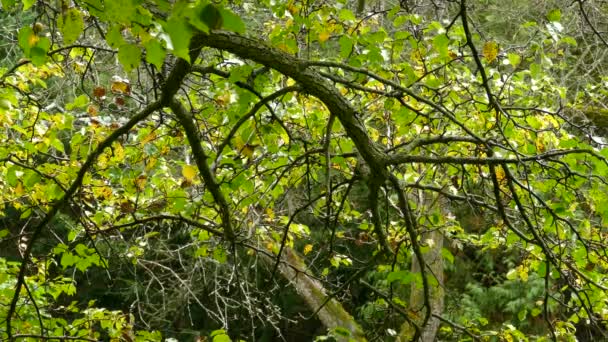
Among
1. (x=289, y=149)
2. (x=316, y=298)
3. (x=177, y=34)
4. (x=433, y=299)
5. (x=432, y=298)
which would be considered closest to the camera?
(x=177, y=34)

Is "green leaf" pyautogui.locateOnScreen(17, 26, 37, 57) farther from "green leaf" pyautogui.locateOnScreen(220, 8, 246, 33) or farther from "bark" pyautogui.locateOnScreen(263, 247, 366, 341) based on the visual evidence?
"bark" pyautogui.locateOnScreen(263, 247, 366, 341)

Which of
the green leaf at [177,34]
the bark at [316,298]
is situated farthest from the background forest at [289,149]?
the bark at [316,298]

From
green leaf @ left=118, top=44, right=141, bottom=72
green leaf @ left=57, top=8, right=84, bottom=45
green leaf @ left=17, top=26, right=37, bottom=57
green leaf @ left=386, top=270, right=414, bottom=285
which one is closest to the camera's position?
green leaf @ left=118, top=44, right=141, bottom=72

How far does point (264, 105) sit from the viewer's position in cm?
281

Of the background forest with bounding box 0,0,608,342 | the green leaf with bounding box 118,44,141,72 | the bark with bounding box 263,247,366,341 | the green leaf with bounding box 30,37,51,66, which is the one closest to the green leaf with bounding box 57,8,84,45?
the background forest with bounding box 0,0,608,342

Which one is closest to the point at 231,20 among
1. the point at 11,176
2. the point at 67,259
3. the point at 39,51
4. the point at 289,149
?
the point at 39,51

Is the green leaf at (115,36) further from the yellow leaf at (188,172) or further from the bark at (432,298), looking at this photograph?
the bark at (432,298)

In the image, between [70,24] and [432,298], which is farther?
[432,298]

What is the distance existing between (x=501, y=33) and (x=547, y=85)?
4.79 metres

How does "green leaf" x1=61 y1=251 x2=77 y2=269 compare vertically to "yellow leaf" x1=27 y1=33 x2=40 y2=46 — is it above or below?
below

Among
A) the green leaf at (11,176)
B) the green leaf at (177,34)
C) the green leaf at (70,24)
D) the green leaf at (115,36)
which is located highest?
the green leaf at (11,176)

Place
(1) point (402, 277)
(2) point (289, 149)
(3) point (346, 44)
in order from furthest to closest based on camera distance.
Answer: (2) point (289, 149) < (3) point (346, 44) < (1) point (402, 277)

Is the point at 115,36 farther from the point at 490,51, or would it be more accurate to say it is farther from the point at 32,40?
the point at 490,51

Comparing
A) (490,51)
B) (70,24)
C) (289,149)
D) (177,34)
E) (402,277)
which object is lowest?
(177,34)
